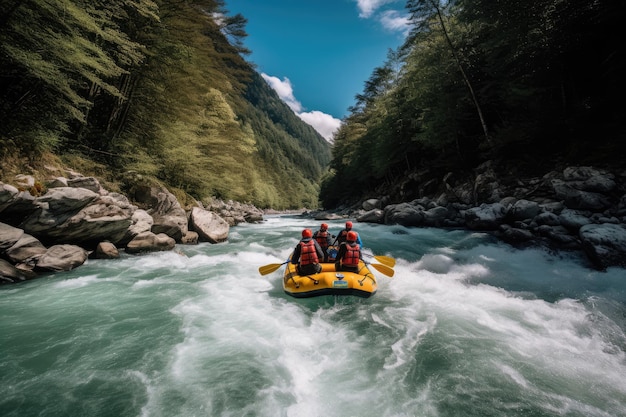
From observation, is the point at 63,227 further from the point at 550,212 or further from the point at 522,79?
the point at 522,79

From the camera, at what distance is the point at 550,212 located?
944 cm

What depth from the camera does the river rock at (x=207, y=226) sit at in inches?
446

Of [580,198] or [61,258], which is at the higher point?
[580,198]

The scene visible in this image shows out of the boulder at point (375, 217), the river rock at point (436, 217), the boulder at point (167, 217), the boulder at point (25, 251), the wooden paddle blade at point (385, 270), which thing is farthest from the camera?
the boulder at point (375, 217)

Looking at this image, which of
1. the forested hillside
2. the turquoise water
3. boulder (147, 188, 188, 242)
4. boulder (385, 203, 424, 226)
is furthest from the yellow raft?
boulder (385, 203, 424, 226)

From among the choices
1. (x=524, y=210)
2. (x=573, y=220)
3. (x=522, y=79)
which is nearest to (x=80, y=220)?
(x=573, y=220)

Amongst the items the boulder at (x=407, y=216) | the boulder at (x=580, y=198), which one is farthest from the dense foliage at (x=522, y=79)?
the boulder at (x=407, y=216)

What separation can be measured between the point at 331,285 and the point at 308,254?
893 millimetres

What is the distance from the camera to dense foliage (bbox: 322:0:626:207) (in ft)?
32.9

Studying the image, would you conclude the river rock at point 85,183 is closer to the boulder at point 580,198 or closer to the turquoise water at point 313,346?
the turquoise water at point 313,346

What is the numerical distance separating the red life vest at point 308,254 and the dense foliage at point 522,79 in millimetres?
11214

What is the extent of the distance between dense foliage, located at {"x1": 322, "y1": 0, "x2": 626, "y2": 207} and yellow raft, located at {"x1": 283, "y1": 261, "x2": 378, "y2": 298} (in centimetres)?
1052

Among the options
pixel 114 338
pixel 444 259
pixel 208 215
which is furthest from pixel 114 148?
pixel 444 259

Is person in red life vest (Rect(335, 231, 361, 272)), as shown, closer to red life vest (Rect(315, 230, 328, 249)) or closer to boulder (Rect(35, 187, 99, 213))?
red life vest (Rect(315, 230, 328, 249))
